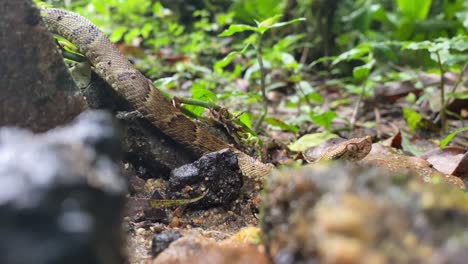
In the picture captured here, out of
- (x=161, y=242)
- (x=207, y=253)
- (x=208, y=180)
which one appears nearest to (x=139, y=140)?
(x=208, y=180)

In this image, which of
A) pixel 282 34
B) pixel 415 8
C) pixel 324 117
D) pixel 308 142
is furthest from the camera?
pixel 282 34

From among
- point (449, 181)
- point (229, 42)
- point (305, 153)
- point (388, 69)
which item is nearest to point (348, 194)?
point (449, 181)

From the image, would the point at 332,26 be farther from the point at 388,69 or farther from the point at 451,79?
the point at 451,79

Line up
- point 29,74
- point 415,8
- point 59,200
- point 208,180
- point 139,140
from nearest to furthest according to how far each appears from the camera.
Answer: point 59,200, point 29,74, point 208,180, point 139,140, point 415,8

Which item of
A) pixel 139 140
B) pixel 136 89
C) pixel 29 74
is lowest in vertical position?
pixel 139 140

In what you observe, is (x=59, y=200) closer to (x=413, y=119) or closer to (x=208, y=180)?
(x=208, y=180)

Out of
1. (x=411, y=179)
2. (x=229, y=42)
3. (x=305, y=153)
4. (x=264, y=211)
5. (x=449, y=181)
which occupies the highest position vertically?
(x=411, y=179)

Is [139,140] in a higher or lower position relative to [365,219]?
lower

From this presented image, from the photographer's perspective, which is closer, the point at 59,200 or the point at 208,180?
the point at 59,200
